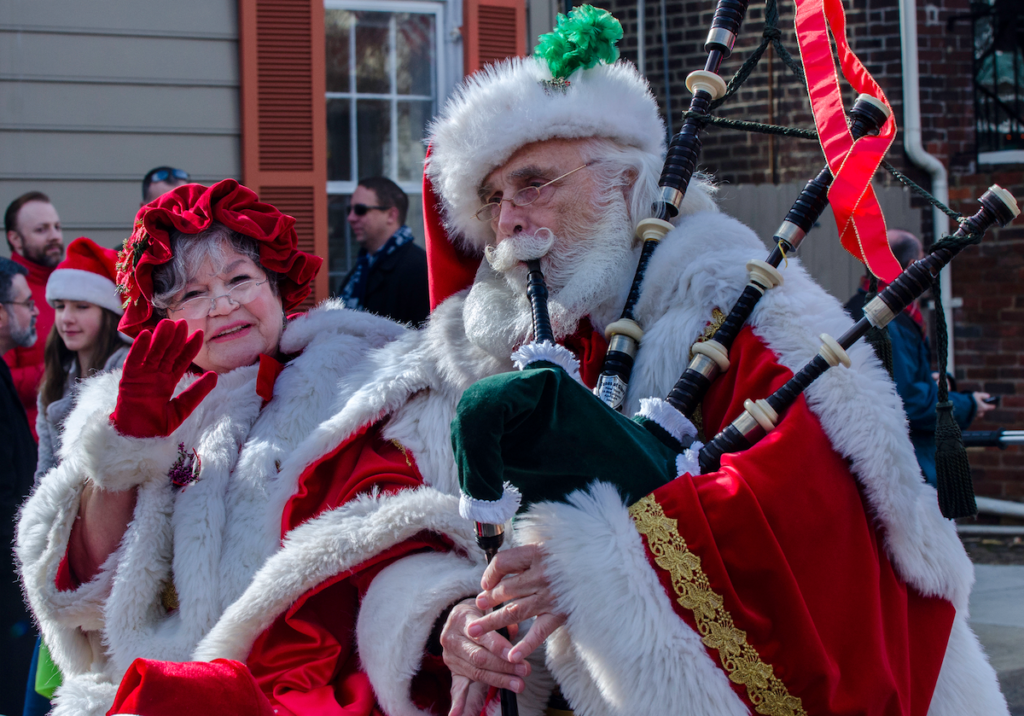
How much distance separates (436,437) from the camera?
2.20 metres

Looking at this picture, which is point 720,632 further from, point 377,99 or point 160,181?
point 377,99

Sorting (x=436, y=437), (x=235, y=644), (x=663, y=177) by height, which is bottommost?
(x=235, y=644)

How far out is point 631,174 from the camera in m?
2.29

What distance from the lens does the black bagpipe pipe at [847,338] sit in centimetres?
170

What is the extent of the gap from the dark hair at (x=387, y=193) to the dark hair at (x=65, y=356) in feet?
6.02

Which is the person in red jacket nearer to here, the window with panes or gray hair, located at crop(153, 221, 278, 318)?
the window with panes

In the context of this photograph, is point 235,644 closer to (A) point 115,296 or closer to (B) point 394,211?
(A) point 115,296

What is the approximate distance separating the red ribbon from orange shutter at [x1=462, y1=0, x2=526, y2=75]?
13.0 feet

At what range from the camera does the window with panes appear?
5824mm

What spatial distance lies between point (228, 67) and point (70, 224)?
120 cm

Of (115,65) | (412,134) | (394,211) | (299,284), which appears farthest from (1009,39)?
(299,284)

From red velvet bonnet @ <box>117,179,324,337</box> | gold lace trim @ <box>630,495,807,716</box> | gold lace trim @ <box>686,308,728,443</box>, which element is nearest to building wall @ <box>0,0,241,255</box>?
red velvet bonnet @ <box>117,179,324,337</box>

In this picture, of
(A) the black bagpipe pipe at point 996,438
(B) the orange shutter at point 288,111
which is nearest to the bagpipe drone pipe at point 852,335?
(A) the black bagpipe pipe at point 996,438

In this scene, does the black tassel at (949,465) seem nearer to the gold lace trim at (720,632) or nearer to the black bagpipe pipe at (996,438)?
the gold lace trim at (720,632)
